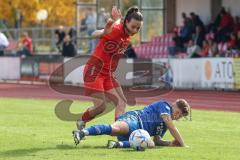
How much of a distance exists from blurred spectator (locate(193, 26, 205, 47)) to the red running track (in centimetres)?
439

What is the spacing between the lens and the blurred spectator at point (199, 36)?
34562 millimetres

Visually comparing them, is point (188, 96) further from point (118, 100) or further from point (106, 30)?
point (106, 30)

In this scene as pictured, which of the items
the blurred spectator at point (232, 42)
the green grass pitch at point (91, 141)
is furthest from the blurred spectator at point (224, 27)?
the green grass pitch at point (91, 141)

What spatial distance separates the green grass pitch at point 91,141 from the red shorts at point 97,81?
88cm

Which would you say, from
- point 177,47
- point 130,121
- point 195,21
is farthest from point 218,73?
point 130,121

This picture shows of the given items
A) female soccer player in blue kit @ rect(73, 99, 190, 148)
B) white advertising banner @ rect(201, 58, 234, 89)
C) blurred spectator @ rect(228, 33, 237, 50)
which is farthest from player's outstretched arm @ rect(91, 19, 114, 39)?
blurred spectator @ rect(228, 33, 237, 50)

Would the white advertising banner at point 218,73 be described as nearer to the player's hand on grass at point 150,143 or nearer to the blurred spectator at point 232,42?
the blurred spectator at point 232,42

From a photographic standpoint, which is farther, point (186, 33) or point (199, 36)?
point (186, 33)

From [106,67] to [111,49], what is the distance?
13.2 inches

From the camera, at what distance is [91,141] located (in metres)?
13.7

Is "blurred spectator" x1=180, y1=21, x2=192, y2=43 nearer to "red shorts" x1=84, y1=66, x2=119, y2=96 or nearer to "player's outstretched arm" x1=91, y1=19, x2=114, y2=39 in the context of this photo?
"red shorts" x1=84, y1=66, x2=119, y2=96

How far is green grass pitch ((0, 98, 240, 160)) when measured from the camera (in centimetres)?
1162

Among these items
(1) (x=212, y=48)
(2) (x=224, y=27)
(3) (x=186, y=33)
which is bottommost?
(1) (x=212, y=48)

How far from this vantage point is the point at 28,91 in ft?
105
